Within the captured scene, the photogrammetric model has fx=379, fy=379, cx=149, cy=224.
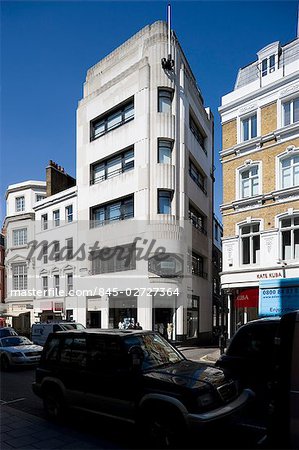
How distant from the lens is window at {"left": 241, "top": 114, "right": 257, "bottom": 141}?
20938 millimetres

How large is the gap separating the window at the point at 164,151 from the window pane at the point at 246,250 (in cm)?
786

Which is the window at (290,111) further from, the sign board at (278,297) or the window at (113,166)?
the window at (113,166)

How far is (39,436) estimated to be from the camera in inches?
239

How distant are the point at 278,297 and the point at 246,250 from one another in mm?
5240

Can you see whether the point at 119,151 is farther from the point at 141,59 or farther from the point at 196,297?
the point at 196,297

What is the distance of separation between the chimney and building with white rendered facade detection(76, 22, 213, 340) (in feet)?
22.5

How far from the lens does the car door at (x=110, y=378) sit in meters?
5.81

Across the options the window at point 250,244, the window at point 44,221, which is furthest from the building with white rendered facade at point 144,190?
the window at point 44,221

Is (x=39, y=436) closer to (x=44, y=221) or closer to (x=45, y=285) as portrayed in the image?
(x=45, y=285)

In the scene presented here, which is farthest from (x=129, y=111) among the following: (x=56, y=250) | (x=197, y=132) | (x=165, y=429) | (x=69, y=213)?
(x=165, y=429)

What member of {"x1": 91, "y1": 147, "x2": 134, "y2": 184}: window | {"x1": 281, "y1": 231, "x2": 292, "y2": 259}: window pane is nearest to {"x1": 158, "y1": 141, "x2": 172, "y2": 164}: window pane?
{"x1": 91, "y1": 147, "x2": 134, "y2": 184}: window

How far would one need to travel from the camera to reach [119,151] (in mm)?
26719

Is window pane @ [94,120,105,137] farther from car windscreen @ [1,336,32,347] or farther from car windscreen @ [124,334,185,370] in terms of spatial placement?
car windscreen @ [124,334,185,370]

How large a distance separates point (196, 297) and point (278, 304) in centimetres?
1236
